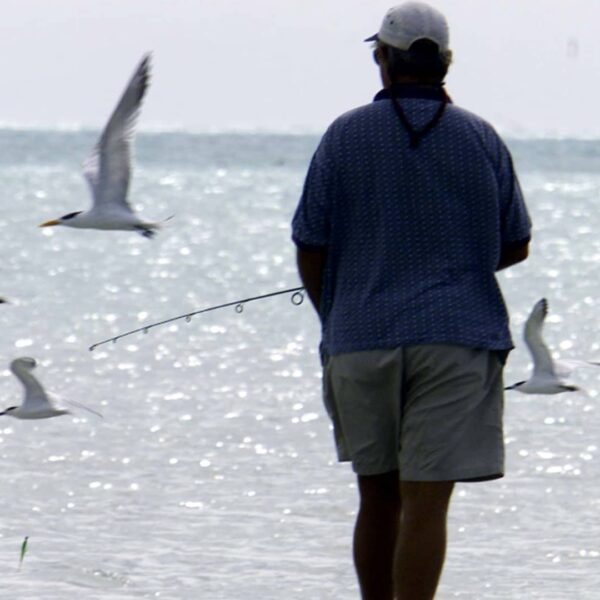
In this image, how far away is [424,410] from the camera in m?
4.43

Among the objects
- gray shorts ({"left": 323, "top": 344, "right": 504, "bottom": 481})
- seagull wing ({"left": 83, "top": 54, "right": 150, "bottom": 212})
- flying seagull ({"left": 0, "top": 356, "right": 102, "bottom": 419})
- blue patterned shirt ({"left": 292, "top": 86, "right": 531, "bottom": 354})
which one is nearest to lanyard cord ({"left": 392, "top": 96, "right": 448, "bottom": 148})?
blue patterned shirt ({"left": 292, "top": 86, "right": 531, "bottom": 354})

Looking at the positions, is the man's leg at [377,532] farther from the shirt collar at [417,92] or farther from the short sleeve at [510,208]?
the shirt collar at [417,92]

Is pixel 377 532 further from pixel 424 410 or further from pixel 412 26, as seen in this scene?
pixel 412 26

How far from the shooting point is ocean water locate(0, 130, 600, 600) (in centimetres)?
696

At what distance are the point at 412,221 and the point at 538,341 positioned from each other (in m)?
2.61

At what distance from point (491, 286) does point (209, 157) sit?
96303 mm

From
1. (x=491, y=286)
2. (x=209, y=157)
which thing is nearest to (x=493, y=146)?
(x=491, y=286)

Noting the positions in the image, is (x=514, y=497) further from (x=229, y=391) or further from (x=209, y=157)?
(x=209, y=157)

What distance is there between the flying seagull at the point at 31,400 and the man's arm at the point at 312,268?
7.81 feet

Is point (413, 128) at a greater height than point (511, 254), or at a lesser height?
greater

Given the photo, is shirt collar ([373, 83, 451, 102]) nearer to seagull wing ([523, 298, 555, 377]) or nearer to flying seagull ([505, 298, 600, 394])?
seagull wing ([523, 298, 555, 377])

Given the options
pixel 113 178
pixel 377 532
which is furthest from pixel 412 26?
pixel 113 178

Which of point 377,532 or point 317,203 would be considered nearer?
point 317,203

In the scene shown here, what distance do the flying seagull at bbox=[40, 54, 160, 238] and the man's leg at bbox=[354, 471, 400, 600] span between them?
2337 mm
